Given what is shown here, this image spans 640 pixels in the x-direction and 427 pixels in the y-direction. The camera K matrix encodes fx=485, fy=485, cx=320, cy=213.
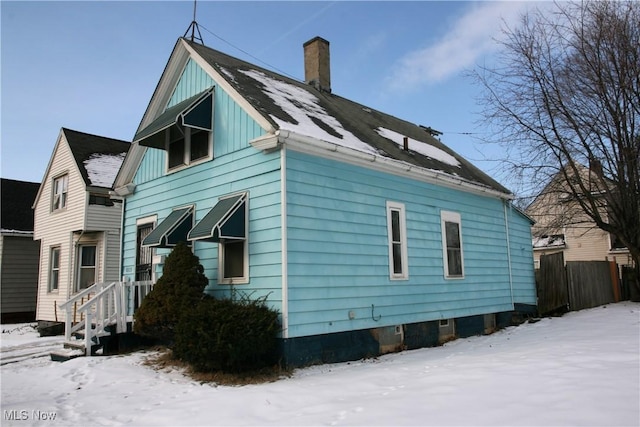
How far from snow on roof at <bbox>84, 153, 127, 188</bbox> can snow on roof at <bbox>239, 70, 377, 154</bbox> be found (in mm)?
8623

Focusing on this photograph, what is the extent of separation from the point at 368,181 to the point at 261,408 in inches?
224

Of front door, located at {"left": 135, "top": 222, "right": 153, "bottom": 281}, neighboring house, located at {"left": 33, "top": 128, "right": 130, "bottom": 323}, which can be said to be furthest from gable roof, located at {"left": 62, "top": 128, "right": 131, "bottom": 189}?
front door, located at {"left": 135, "top": 222, "right": 153, "bottom": 281}

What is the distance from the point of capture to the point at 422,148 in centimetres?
1473

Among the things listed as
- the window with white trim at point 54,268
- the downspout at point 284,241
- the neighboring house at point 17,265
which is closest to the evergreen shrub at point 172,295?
the downspout at point 284,241

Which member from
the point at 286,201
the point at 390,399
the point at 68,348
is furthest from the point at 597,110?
the point at 68,348

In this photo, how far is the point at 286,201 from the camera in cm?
859

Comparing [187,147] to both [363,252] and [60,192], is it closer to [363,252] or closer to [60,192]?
[363,252]

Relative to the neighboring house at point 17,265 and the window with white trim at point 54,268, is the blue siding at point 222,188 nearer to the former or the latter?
the window with white trim at point 54,268

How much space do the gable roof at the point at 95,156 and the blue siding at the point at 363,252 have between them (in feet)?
38.4

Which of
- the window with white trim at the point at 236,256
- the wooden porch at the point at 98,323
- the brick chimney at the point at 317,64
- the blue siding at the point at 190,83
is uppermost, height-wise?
the brick chimney at the point at 317,64

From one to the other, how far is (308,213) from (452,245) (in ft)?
17.7

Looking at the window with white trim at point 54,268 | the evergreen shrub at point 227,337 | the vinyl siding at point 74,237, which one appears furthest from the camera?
the window with white trim at point 54,268

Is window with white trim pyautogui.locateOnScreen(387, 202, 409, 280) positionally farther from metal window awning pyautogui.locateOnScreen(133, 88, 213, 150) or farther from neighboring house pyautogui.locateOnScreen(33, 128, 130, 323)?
neighboring house pyautogui.locateOnScreen(33, 128, 130, 323)

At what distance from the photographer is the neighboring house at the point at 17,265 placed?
2133cm
